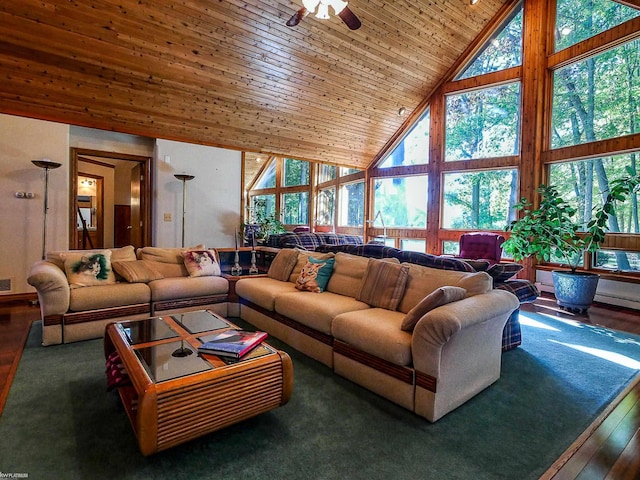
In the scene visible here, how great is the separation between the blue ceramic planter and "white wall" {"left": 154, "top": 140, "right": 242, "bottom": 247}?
5466 millimetres

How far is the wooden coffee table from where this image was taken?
1541mm

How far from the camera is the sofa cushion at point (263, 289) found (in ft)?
11.3

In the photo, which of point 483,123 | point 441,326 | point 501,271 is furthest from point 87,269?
point 483,123

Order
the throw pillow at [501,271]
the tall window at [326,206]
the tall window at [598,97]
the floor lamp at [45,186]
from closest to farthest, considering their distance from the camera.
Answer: the throw pillow at [501,271]
the floor lamp at [45,186]
the tall window at [598,97]
the tall window at [326,206]

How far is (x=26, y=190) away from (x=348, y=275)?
4.63 metres

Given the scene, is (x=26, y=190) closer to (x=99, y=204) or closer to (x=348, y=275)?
(x=99, y=204)

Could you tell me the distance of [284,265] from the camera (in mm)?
4078

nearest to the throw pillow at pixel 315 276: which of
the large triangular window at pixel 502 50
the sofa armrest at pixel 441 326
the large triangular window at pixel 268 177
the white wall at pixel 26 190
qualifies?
the sofa armrest at pixel 441 326

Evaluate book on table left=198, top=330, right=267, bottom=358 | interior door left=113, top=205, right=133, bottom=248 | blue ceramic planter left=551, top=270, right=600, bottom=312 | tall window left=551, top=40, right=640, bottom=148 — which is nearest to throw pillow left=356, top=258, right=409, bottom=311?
book on table left=198, top=330, right=267, bottom=358

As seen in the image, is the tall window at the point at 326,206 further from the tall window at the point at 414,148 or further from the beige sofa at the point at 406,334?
the beige sofa at the point at 406,334

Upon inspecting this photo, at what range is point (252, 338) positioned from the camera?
7.00 feet

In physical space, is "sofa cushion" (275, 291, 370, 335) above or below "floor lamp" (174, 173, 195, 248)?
below

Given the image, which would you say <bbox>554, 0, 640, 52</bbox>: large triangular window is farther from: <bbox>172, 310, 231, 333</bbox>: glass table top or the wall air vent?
the wall air vent

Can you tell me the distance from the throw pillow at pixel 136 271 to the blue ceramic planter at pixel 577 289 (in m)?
5.12
